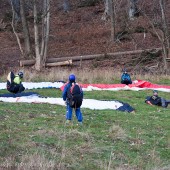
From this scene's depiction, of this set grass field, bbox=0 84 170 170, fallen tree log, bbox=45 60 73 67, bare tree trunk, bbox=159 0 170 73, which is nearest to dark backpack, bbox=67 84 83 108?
grass field, bbox=0 84 170 170

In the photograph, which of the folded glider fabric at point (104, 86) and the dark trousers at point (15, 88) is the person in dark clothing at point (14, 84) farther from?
the folded glider fabric at point (104, 86)

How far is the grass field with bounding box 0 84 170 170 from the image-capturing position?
8.35 meters

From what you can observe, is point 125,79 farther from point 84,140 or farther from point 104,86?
point 84,140

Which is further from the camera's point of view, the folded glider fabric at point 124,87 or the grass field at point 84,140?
the folded glider fabric at point 124,87

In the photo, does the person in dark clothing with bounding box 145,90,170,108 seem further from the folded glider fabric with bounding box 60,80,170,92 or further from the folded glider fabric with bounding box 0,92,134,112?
the folded glider fabric with bounding box 60,80,170,92

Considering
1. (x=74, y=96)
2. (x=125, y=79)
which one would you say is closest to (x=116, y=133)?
(x=74, y=96)

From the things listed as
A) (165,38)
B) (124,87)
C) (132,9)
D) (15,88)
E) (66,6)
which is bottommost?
(124,87)

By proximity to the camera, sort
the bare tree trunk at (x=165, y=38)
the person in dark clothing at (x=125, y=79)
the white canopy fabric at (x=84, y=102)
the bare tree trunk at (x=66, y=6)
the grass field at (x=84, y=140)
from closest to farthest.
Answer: the grass field at (x=84, y=140)
the white canopy fabric at (x=84, y=102)
the person in dark clothing at (x=125, y=79)
the bare tree trunk at (x=165, y=38)
the bare tree trunk at (x=66, y=6)

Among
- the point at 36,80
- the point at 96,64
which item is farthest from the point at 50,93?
the point at 96,64

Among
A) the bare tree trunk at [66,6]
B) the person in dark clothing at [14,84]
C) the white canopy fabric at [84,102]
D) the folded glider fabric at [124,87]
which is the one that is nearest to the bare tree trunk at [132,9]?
the bare tree trunk at [66,6]

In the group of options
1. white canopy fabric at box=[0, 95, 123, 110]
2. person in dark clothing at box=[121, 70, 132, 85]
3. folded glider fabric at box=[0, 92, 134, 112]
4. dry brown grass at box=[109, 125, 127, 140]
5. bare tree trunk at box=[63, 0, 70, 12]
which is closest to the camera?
dry brown grass at box=[109, 125, 127, 140]

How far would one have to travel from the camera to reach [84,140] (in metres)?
10.3

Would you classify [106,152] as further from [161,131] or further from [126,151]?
[161,131]

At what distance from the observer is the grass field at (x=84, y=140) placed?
329 inches
